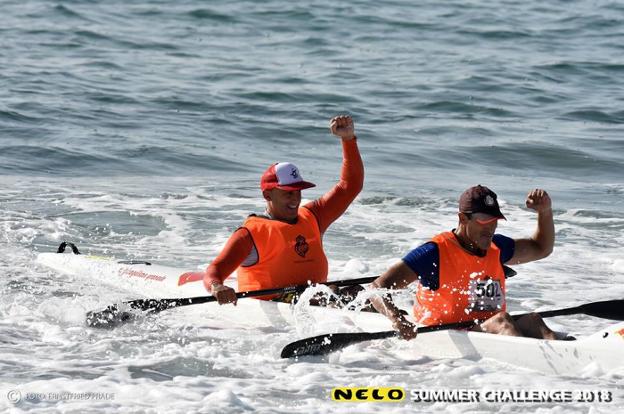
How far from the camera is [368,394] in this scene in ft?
22.3

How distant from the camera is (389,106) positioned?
2047cm

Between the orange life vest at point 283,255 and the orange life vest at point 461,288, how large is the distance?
117 centimetres

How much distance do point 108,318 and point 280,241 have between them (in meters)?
1.39

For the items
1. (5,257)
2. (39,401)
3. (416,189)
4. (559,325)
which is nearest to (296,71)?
(416,189)

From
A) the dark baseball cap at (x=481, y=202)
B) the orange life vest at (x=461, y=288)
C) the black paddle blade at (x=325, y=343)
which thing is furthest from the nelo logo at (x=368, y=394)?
the dark baseball cap at (x=481, y=202)

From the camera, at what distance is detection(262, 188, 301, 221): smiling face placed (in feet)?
27.6

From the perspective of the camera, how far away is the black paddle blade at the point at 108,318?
8.41 metres

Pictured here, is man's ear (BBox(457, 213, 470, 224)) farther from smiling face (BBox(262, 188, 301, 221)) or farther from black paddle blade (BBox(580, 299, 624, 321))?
smiling face (BBox(262, 188, 301, 221))

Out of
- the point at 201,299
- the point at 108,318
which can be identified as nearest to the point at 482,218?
the point at 201,299

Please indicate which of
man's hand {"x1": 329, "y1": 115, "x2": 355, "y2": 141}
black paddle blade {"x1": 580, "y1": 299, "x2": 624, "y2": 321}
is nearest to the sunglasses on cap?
black paddle blade {"x1": 580, "y1": 299, "x2": 624, "y2": 321}

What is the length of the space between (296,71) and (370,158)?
660cm

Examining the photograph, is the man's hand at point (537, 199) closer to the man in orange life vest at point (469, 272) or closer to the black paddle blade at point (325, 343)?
the man in orange life vest at point (469, 272)

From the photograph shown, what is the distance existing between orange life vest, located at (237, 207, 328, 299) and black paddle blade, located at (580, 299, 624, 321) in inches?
77.5

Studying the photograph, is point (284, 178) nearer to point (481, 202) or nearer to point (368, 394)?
point (481, 202)
